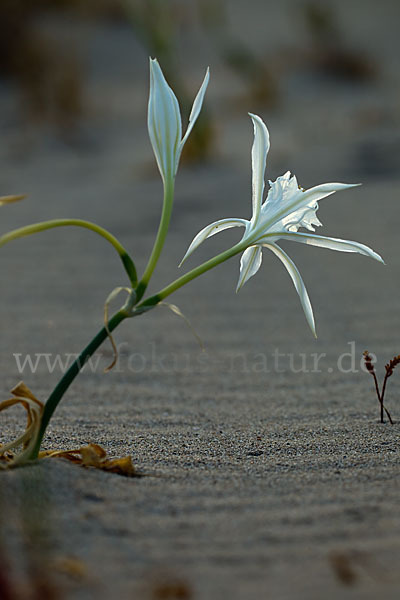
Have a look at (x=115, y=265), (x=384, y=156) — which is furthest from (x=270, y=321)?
(x=384, y=156)

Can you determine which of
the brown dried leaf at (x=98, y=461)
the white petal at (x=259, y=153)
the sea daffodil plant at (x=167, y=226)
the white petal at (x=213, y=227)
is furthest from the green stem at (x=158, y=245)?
the brown dried leaf at (x=98, y=461)

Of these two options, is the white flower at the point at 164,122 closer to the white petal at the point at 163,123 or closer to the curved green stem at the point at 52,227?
the white petal at the point at 163,123

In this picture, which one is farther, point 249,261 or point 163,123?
point 249,261

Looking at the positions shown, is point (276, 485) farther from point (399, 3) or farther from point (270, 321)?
point (399, 3)

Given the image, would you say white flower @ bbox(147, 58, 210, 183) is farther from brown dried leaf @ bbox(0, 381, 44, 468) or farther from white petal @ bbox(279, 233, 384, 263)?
brown dried leaf @ bbox(0, 381, 44, 468)

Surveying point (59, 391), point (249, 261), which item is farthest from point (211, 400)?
point (59, 391)

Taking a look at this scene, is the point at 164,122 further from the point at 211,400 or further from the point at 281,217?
the point at 211,400
